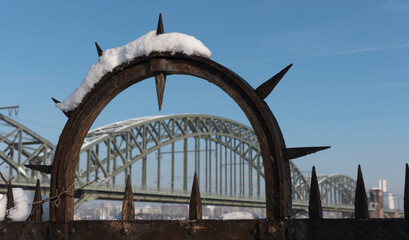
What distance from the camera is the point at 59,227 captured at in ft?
10.4

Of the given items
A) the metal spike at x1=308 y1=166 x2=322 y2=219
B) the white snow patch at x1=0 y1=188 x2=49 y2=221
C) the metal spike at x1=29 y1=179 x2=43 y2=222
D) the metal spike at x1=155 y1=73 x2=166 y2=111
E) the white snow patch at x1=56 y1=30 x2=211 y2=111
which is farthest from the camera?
the white snow patch at x1=0 y1=188 x2=49 y2=221

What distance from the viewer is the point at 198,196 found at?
2.96 metres

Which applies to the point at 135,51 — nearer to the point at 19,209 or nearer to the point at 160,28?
the point at 160,28

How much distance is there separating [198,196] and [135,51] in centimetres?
96

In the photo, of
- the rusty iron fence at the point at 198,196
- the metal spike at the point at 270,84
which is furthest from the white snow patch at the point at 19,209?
the metal spike at the point at 270,84

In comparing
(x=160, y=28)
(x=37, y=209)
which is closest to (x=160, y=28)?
(x=160, y=28)

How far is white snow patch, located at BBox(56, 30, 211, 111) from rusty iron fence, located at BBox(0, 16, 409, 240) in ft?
0.12

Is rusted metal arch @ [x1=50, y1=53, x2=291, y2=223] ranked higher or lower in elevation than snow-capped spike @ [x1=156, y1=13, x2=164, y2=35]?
lower

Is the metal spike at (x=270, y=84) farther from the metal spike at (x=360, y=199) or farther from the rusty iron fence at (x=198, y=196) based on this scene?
the metal spike at (x=360, y=199)

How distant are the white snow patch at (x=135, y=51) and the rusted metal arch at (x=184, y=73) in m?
0.03

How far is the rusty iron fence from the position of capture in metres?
2.64

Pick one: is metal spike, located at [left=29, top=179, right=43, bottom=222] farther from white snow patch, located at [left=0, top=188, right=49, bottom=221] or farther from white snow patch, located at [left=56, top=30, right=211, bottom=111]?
white snow patch, located at [left=56, top=30, right=211, bottom=111]

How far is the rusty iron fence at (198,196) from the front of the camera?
2639 millimetres

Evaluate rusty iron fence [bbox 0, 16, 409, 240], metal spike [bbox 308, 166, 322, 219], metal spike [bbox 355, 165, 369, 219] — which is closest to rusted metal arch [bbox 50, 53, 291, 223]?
rusty iron fence [bbox 0, 16, 409, 240]
